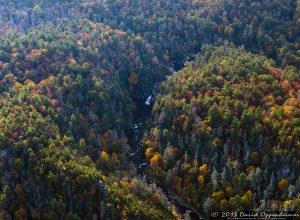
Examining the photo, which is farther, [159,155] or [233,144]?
[159,155]

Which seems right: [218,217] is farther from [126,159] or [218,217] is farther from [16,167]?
[16,167]

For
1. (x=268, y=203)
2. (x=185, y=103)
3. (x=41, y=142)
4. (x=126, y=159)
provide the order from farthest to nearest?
(x=185, y=103) < (x=126, y=159) < (x=41, y=142) < (x=268, y=203)

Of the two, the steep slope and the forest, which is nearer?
the forest

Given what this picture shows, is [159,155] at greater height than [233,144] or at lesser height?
lesser

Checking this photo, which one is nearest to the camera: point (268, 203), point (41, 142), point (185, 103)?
point (268, 203)

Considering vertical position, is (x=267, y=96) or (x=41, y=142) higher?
(x=267, y=96)

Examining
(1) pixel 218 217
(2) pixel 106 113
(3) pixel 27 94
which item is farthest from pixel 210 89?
(3) pixel 27 94

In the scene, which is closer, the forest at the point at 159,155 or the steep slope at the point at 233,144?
the forest at the point at 159,155

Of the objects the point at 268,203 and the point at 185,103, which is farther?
the point at 185,103

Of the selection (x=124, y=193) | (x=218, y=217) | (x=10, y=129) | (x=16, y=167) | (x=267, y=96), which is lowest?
(x=218, y=217)

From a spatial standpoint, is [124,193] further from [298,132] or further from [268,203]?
[298,132]
